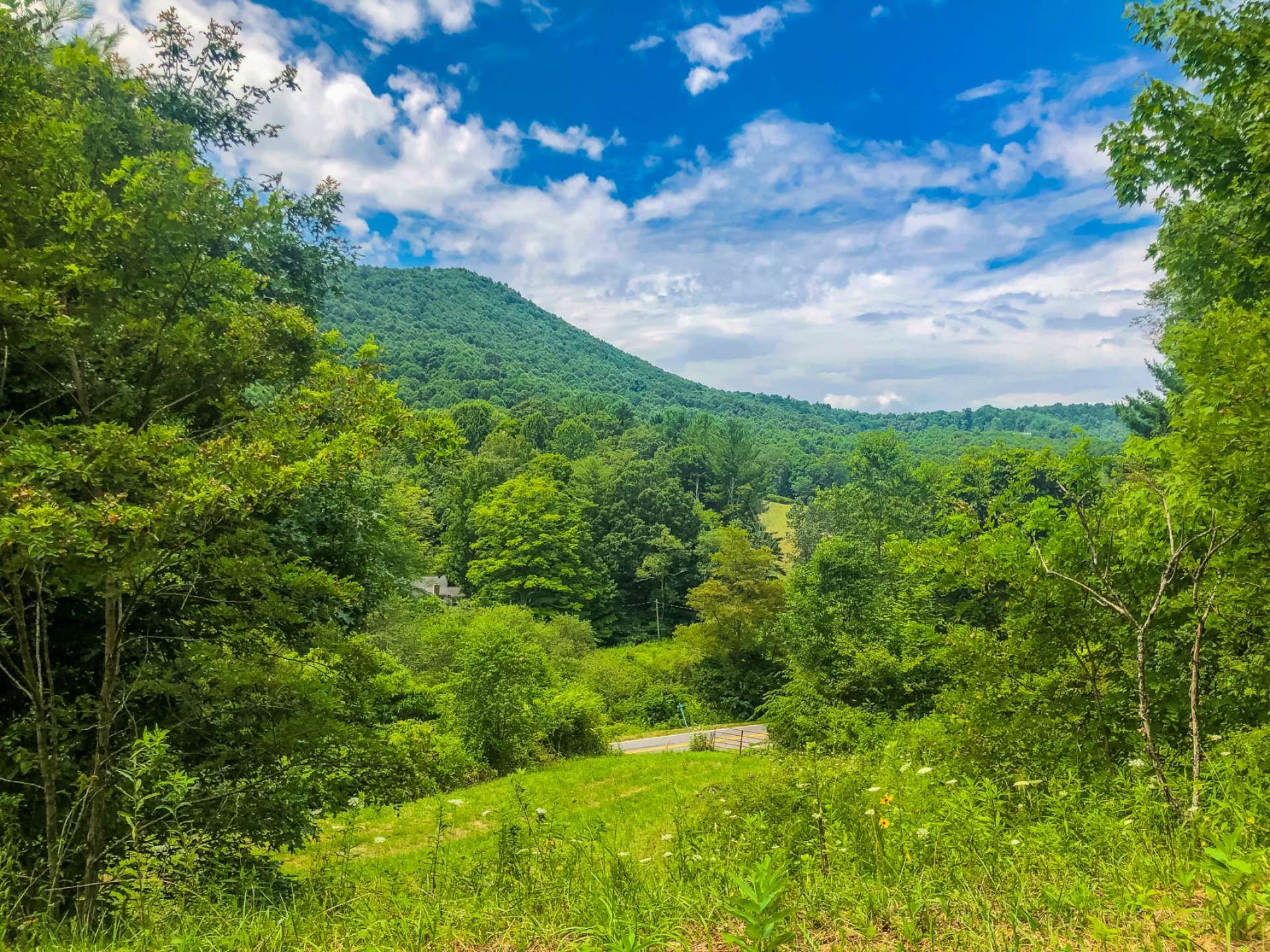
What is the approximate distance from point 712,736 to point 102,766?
2257 cm

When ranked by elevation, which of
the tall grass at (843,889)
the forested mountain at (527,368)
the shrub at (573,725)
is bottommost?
the shrub at (573,725)

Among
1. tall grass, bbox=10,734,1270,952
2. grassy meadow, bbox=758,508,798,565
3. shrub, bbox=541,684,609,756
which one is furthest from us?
grassy meadow, bbox=758,508,798,565

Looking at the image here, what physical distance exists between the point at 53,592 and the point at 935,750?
24.5 feet

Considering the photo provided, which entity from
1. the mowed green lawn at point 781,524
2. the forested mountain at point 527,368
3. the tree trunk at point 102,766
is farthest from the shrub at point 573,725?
the forested mountain at point 527,368

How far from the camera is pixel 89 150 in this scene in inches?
238

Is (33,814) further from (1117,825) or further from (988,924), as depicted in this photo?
(1117,825)

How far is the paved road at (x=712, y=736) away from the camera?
2252cm

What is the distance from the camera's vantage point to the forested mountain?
349 ft

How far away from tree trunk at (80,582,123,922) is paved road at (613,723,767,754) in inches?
736

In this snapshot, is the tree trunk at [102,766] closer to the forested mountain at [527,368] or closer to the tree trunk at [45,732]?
the tree trunk at [45,732]

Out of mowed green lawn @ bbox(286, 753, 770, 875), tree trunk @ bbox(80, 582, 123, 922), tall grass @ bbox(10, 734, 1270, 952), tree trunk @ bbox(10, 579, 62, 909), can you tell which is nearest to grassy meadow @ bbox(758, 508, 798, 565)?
mowed green lawn @ bbox(286, 753, 770, 875)

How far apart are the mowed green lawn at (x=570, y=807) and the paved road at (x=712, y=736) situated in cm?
323

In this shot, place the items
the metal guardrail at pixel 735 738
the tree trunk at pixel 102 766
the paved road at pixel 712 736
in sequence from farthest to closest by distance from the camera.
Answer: the paved road at pixel 712 736 → the metal guardrail at pixel 735 738 → the tree trunk at pixel 102 766

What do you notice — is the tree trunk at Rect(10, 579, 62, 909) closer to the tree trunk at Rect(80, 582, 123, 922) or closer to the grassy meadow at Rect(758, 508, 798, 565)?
the tree trunk at Rect(80, 582, 123, 922)
